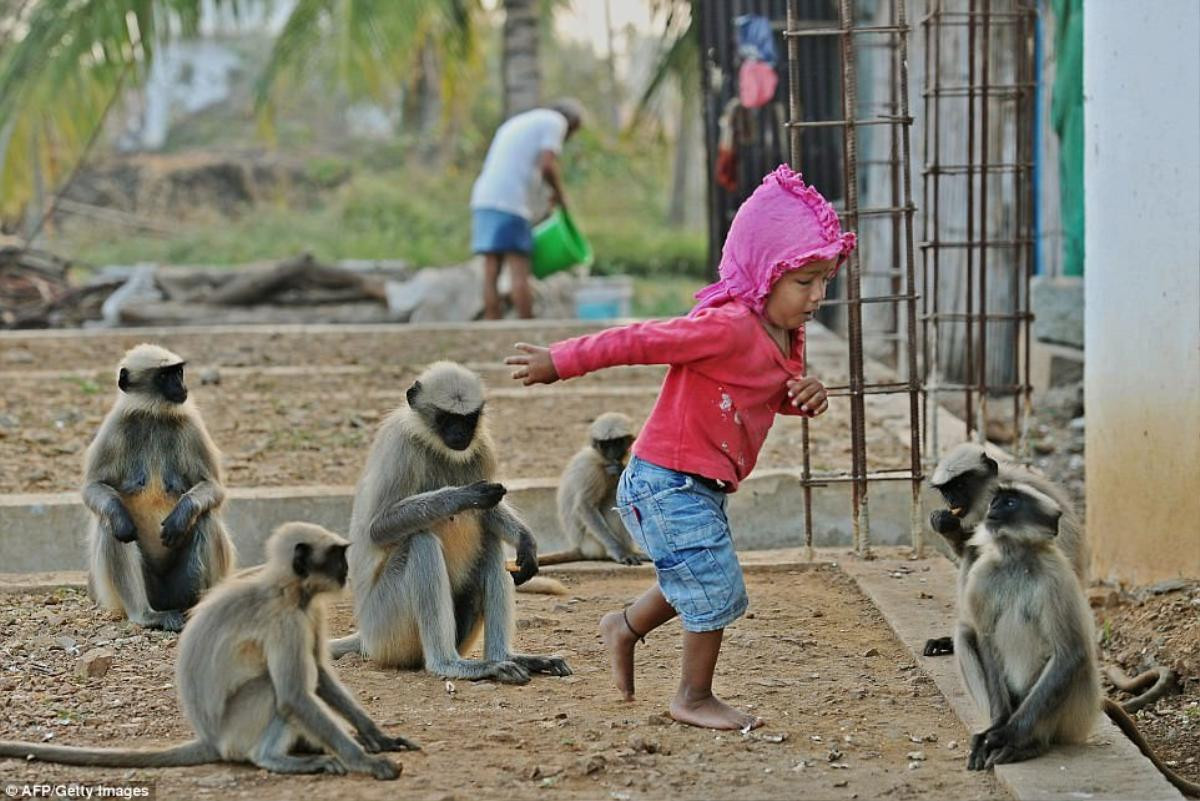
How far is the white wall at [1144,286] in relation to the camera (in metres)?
6.68

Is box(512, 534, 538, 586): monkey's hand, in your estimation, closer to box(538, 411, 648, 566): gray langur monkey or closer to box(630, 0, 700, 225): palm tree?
box(538, 411, 648, 566): gray langur monkey

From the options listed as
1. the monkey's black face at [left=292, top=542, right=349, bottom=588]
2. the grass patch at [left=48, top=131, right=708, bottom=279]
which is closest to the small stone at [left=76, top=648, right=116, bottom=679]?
the monkey's black face at [left=292, top=542, right=349, bottom=588]

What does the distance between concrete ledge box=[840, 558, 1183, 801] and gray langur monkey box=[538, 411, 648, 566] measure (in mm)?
1314

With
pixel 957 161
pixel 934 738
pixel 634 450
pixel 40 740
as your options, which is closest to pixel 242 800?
pixel 40 740

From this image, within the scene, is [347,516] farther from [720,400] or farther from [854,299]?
[720,400]

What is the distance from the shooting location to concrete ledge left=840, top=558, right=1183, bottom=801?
4102mm

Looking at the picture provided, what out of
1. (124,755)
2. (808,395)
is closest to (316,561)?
(124,755)

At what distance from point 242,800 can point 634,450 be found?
5.04 feet

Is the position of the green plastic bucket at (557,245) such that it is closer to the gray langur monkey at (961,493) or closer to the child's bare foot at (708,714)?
the gray langur monkey at (961,493)

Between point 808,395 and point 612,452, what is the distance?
3010 mm

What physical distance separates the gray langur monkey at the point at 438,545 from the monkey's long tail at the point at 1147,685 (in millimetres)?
1958

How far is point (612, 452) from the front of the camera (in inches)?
299

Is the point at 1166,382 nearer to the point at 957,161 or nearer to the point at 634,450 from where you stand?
the point at 634,450

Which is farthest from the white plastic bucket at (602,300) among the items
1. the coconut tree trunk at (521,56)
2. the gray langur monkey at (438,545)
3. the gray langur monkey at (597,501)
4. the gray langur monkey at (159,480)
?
the gray langur monkey at (438,545)
